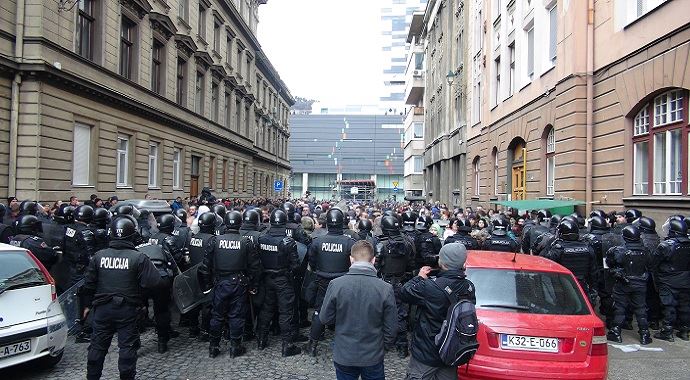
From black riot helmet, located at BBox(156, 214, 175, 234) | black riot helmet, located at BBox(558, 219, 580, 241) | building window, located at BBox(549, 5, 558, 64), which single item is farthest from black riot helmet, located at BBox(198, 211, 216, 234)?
building window, located at BBox(549, 5, 558, 64)

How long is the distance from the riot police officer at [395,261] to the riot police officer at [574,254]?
2.19m

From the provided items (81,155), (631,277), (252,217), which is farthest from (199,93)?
(631,277)

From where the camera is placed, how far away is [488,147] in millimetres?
21531

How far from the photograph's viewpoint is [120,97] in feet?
57.6

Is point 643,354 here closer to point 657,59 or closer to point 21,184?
point 657,59

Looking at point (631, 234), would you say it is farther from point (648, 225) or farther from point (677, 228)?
point (648, 225)

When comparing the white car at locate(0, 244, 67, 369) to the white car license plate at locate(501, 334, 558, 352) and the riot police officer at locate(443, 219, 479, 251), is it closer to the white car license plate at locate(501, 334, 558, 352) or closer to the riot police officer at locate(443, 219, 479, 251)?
the white car license plate at locate(501, 334, 558, 352)

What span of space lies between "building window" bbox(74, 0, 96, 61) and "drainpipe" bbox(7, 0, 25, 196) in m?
2.20

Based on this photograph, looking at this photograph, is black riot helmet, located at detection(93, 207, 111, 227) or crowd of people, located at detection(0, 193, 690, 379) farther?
black riot helmet, located at detection(93, 207, 111, 227)

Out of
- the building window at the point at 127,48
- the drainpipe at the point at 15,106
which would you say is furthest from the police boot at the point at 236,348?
the building window at the point at 127,48

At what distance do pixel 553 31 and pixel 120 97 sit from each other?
1437 centimetres

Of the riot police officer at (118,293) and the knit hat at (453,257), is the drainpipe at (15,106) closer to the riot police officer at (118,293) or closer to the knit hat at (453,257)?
the riot police officer at (118,293)

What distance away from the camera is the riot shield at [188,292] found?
6637mm

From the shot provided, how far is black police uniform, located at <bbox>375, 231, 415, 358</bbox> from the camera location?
6621 mm
